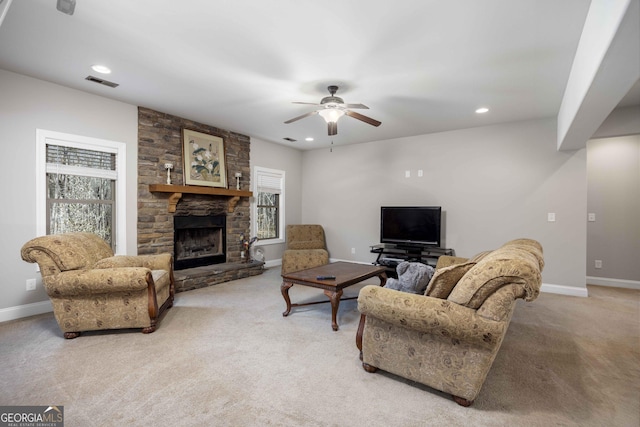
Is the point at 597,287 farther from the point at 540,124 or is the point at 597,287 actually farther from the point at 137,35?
the point at 137,35

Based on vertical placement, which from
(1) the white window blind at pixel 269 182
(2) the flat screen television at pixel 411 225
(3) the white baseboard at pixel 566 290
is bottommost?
(3) the white baseboard at pixel 566 290

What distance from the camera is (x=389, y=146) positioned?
5.86 metres

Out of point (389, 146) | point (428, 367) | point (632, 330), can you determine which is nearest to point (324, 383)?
point (428, 367)

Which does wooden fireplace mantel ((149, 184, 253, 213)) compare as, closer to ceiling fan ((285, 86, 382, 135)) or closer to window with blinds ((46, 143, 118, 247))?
window with blinds ((46, 143, 118, 247))

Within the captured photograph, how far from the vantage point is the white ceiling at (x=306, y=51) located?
2145 millimetres

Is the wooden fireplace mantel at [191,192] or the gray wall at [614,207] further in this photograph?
the gray wall at [614,207]

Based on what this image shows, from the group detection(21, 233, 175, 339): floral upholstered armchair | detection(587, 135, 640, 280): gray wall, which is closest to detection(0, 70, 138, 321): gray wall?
detection(21, 233, 175, 339): floral upholstered armchair

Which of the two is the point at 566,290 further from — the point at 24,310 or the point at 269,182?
the point at 24,310

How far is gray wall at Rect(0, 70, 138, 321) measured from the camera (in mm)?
3166

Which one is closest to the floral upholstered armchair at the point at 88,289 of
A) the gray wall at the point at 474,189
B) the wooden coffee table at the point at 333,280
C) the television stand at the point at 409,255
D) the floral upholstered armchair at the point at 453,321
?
the wooden coffee table at the point at 333,280

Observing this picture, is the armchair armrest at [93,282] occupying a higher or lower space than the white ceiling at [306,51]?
lower

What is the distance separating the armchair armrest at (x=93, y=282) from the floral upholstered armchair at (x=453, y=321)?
6.73 feet

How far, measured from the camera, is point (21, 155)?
3.26 meters

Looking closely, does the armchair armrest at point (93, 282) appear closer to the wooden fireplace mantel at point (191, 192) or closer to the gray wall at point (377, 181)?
the gray wall at point (377, 181)
